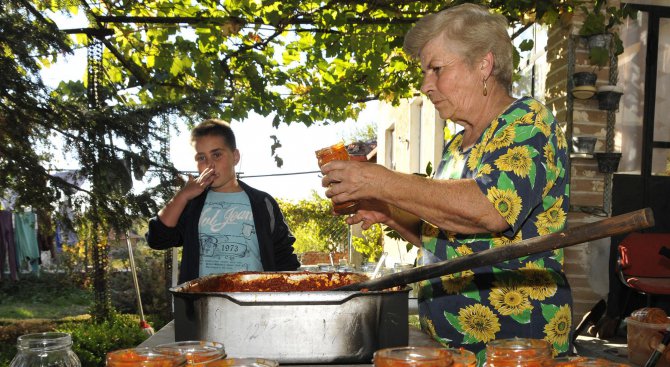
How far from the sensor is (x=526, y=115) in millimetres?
1782

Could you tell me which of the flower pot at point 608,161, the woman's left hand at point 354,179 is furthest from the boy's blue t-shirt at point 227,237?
the flower pot at point 608,161

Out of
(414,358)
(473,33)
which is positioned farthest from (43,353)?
(473,33)

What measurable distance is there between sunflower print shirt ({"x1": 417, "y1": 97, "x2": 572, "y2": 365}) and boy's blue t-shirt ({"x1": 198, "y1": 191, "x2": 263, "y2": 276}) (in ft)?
5.36

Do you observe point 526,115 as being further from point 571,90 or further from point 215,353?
point 571,90

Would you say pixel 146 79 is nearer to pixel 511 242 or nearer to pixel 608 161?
pixel 608 161

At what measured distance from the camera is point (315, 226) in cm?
1717

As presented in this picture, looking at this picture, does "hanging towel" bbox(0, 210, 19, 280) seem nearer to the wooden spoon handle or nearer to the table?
the table

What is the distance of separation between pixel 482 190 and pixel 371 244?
1096 centimetres

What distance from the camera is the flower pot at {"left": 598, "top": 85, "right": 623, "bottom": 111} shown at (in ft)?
19.3

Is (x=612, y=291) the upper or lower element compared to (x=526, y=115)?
lower

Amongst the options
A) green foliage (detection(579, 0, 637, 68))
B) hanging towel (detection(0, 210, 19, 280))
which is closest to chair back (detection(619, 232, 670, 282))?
green foliage (detection(579, 0, 637, 68))

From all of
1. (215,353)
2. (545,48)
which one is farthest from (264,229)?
(545,48)

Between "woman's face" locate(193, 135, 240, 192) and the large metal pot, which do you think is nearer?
the large metal pot

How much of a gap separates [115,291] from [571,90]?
9112 mm
